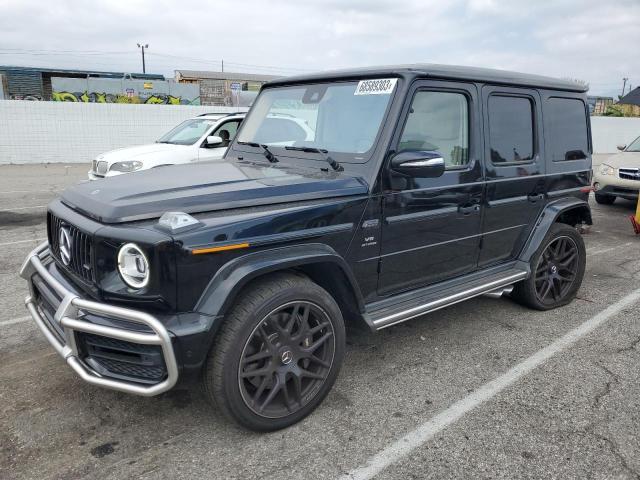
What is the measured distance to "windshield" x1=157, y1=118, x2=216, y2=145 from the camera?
934 centimetres

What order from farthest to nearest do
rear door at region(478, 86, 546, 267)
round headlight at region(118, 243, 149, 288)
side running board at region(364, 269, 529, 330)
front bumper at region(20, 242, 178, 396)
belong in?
1. rear door at region(478, 86, 546, 267)
2. side running board at region(364, 269, 529, 330)
3. round headlight at region(118, 243, 149, 288)
4. front bumper at region(20, 242, 178, 396)

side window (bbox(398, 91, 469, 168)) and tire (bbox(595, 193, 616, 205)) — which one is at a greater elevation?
side window (bbox(398, 91, 469, 168))

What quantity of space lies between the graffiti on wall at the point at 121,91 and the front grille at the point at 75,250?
28.1 metres

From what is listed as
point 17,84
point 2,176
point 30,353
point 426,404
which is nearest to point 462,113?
point 426,404

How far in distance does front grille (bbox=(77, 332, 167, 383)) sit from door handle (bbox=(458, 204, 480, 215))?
2335mm

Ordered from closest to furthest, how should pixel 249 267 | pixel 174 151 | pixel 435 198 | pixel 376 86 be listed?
pixel 249 267 → pixel 376 86 → pixel 435 198 → pixel 174 151

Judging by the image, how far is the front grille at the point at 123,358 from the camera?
2408mm

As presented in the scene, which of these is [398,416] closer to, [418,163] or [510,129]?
[418,163]

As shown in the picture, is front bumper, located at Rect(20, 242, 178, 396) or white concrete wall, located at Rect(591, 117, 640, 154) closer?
front bumper, located at Rect(20, 242, 178, 396)

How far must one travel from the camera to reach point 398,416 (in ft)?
9.80

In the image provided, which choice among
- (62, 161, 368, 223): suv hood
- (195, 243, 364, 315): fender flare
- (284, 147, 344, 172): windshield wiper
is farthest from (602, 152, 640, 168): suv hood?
(195, 243, 364, 315): fender flare

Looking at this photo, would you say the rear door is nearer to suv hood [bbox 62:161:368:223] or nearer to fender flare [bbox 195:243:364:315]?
suv hood [bbox 62:161:368:223]

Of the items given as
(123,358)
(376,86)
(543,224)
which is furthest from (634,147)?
(123,358)

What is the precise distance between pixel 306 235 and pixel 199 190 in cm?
65
